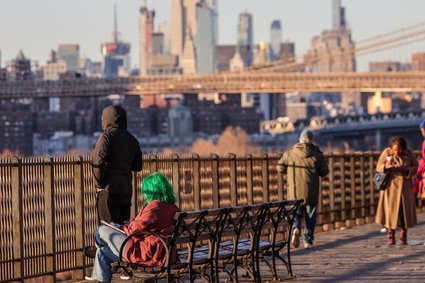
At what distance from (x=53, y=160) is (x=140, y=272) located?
9.36 feet

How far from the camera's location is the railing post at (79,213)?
17453 mm

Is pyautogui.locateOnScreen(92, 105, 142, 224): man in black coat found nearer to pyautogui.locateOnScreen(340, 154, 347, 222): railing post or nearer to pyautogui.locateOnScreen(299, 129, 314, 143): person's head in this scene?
pyautogui.locateOnScreen(299, 129, 314, 143): person's head

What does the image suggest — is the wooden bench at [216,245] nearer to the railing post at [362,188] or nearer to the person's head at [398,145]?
the person's head at [398,145]

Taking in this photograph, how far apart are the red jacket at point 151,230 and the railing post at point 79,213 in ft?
9.72

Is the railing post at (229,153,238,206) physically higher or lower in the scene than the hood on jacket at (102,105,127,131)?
lower

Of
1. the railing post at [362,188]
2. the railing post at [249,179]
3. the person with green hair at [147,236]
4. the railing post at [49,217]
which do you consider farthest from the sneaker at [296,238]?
the person with green hair at [147,236]

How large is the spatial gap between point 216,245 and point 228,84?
146 meters

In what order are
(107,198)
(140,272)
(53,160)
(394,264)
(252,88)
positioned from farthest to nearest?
(252,88), (394,264), (53,160), (107,198), (140,272)

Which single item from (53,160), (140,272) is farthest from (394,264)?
(140,272)

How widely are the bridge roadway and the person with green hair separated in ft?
441

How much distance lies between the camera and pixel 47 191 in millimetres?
16906

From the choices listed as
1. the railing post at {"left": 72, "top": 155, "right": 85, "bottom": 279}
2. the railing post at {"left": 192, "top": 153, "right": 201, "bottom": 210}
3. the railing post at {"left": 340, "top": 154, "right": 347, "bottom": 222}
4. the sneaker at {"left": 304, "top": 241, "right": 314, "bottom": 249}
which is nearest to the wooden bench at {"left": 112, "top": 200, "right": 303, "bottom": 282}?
the railing post at {"left": 72, "top": 155, "right": 85, "bottom": 279}

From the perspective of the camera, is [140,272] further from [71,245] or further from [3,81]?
[3,81]

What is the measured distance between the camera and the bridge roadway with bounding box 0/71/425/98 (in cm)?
15288
